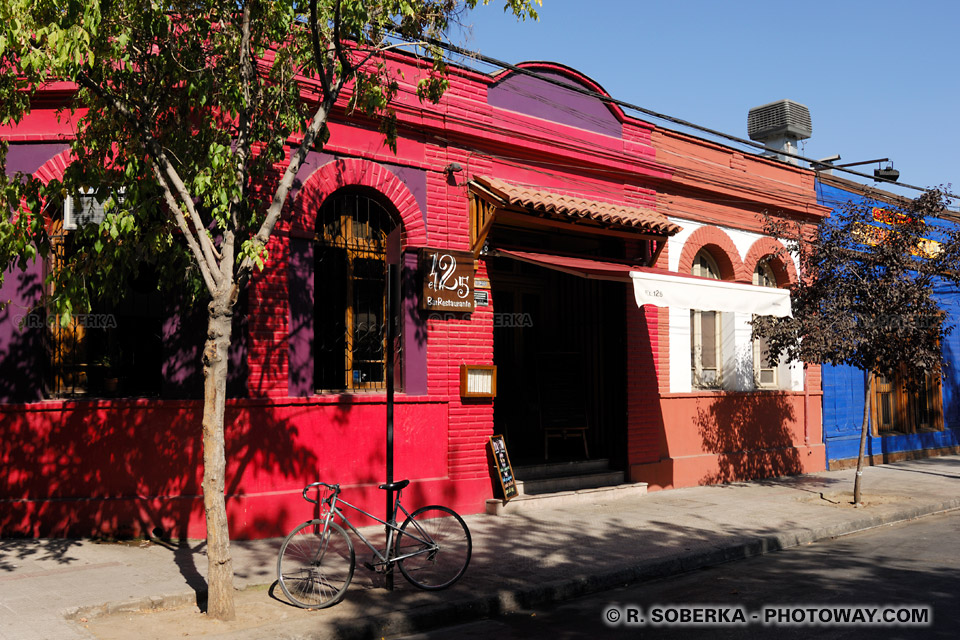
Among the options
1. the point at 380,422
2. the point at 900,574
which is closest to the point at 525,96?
the point at 380,422

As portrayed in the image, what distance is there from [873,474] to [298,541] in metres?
12.7

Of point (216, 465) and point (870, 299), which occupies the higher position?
point (870, 299)

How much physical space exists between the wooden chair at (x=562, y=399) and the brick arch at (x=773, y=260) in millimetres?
4273

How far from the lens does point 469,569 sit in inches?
298

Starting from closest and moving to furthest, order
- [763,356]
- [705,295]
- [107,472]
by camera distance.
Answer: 1. [107,472]
2. [705,295]
3. [763,356]

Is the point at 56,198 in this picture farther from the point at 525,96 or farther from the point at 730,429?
the point at 730,429

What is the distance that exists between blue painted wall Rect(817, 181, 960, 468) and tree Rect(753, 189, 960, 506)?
4.08m

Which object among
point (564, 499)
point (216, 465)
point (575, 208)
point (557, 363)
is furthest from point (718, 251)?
point (216, 465)

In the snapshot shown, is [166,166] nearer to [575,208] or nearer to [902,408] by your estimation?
[575,208]

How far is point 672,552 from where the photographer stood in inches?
332

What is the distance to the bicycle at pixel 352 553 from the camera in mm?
6441

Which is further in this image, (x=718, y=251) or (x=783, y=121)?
(x=783, y=121)

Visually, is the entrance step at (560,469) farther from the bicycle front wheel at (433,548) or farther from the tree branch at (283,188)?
the tree branch at (283,188)

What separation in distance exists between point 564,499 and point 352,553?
5.24 meters
